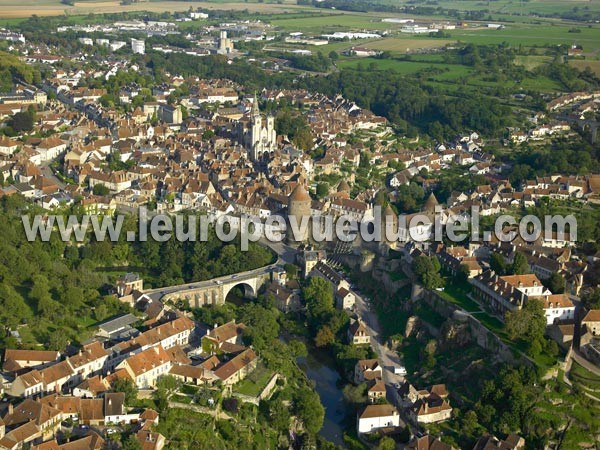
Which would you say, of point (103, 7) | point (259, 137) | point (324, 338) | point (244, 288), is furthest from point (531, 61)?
point (103, 7)

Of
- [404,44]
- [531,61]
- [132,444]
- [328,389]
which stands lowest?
[328,389]

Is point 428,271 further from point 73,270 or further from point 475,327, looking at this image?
point 73,270

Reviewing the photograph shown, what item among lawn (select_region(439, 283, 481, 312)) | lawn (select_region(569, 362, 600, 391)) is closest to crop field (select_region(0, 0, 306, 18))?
lawn (select_region(439, 283, 481, 312))

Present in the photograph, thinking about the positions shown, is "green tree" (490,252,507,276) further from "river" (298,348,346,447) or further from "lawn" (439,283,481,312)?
"river" (298,348,346,447)

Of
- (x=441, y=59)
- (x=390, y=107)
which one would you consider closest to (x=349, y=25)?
(x=441, y=59)

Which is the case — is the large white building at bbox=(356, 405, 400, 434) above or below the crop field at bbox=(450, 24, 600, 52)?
below

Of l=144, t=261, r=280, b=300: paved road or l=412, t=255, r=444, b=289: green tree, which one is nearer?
l=412, t=255, r=444, b=289: green tree

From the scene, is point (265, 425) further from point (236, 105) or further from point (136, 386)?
point (236, 105)
